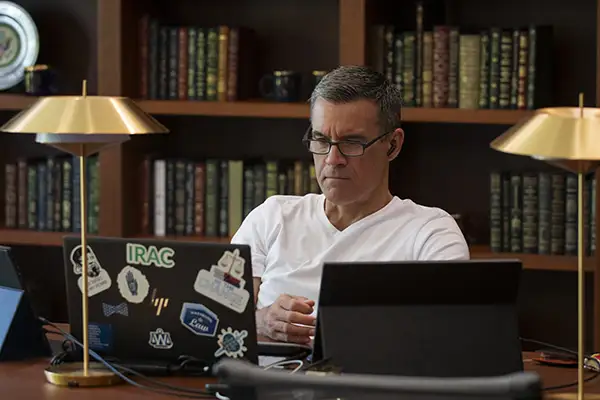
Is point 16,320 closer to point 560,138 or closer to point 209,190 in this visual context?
point 560,138

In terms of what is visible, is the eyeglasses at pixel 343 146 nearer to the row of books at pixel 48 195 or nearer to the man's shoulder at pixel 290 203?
the man's shoulder at pixel 290 203

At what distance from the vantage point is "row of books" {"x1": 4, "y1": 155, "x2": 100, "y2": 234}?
3668 millimetres

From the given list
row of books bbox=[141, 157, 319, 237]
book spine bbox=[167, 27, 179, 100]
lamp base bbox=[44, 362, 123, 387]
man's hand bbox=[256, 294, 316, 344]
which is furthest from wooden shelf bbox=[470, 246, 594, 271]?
lamp base bbox=[44, 362, 123, 387]

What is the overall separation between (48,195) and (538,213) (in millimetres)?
1623

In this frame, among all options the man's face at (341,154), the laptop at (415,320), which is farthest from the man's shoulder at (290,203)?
the laptop at (415,320)

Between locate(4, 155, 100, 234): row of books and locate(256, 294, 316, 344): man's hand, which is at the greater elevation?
locate(4, 155, 100, 234): row of books

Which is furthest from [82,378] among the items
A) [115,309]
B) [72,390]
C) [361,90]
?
[361,90]

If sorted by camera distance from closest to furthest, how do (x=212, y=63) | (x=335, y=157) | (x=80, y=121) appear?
1. (x=80, y=121)
2. (x=335, y=157)
3. (x=212, y=63)

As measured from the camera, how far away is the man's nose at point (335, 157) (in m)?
2.35

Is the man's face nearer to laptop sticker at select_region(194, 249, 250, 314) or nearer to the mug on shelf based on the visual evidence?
laptop sticker at select_region(194, 249, 250, 314)

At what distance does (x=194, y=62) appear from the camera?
11.5 ft

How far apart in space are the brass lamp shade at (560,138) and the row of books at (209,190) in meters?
1.84

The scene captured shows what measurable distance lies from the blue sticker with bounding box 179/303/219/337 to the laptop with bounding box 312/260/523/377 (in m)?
0.21

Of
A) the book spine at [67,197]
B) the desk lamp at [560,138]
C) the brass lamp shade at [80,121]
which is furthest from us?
the book spine at [67,197]
